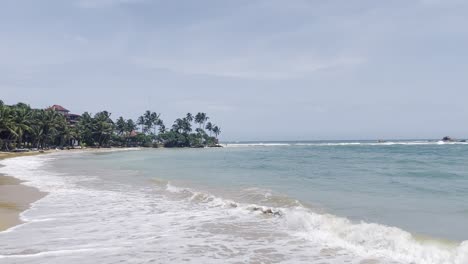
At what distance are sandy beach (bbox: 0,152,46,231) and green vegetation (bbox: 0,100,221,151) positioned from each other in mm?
44451

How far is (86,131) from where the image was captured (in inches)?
4136

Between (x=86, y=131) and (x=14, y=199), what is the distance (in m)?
94.9

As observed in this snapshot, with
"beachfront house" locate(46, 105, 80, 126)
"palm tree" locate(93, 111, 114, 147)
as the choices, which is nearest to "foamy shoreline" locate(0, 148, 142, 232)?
"palm tree" locate(93, 111, 114, 147)

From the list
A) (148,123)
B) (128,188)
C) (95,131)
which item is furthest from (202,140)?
(128,188)

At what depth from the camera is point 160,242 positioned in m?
8.64

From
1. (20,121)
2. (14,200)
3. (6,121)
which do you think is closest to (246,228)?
(14,200)

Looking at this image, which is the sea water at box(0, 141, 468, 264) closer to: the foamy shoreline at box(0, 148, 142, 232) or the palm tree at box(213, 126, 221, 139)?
the foamy shoreline at box(0, 148, 142, 232)

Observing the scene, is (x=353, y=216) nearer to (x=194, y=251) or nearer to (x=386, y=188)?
(x=194, y=251)

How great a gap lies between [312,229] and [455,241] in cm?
305

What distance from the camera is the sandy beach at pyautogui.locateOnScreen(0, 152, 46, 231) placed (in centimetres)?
1110

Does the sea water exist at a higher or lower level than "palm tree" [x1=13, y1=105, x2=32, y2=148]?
lower

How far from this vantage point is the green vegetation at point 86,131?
65500 mm

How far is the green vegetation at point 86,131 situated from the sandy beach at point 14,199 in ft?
146

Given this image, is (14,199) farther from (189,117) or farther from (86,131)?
(189,117)
